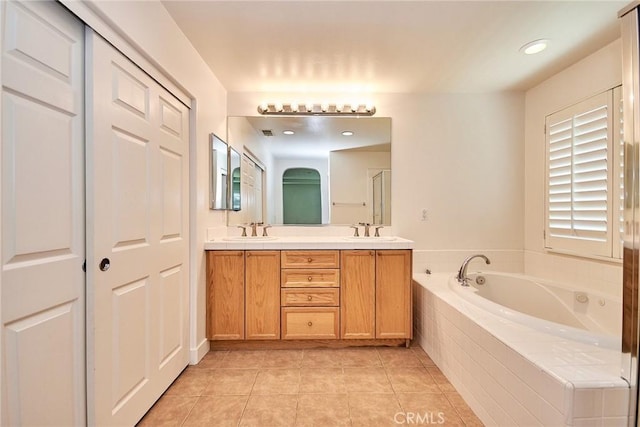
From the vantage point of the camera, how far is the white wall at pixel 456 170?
2797 millimetres

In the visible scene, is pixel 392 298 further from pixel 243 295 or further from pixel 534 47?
pixel 534 47

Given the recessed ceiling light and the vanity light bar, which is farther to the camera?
the vanity light bar

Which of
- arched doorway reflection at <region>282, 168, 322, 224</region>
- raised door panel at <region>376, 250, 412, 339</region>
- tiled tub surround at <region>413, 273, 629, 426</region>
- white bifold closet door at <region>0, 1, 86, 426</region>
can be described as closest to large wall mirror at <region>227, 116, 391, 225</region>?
arched doorway reflection at <region>282, 168, 322, 224</region>

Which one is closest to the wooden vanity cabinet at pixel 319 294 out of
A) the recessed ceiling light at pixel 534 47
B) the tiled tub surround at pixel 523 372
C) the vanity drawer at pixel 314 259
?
the vanity drawer at pixel 314 259

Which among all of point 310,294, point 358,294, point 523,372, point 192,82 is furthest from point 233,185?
point 523,372

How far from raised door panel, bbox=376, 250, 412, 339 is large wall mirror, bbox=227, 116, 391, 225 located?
582 mm

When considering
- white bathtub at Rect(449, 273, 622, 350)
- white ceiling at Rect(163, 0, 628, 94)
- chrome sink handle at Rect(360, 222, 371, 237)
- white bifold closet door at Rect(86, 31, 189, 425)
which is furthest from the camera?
chrome sink handle at Rect(360, 222, 371, 237)

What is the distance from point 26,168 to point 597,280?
312 centimetres

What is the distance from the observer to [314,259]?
7.68ft

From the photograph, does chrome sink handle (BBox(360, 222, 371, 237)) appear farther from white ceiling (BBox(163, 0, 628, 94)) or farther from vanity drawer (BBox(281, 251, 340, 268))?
white ceiling (BBox(163, 0, 628, 94))

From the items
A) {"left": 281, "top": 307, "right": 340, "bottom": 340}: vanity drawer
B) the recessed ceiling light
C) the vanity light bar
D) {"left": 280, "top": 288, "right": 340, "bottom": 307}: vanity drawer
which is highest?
the recessed ceiling light

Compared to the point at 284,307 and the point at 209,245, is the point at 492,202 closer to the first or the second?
the point at 284,307

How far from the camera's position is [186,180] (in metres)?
2.01

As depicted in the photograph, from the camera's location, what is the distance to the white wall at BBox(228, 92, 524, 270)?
9.18 feet
